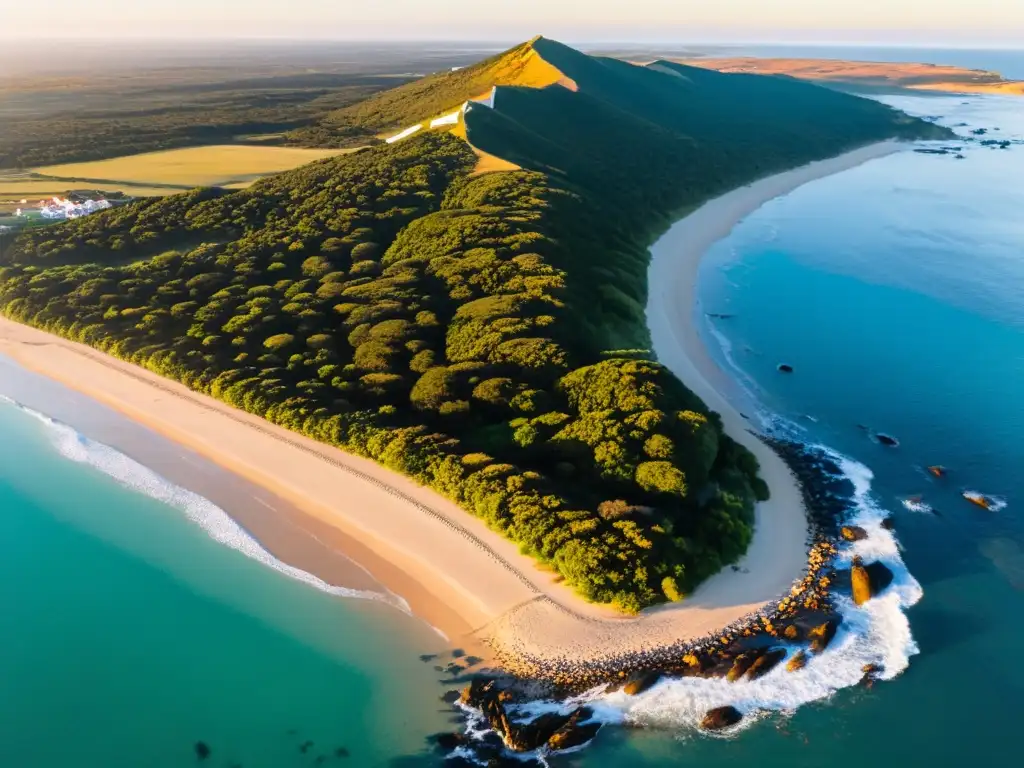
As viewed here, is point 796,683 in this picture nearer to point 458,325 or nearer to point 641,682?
point 641,682

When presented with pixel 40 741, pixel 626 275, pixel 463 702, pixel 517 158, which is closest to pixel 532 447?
pixel 463 702

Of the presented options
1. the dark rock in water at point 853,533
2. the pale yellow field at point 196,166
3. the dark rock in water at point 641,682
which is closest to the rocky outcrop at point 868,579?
the dark rock in water at point 853,533

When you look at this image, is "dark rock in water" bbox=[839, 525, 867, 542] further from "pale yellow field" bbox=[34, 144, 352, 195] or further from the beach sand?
"pale yellow field" bbox=[34, 144, 352, 195]

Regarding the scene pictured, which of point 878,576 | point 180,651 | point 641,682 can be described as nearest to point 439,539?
point 641,682

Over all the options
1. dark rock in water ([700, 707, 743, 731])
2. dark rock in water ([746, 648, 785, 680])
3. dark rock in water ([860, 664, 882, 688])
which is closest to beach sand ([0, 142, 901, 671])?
dark rock in water ([746, 648, 785, 680])

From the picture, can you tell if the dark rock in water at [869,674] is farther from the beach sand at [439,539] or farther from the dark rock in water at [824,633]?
the beach sand at [439,539]
